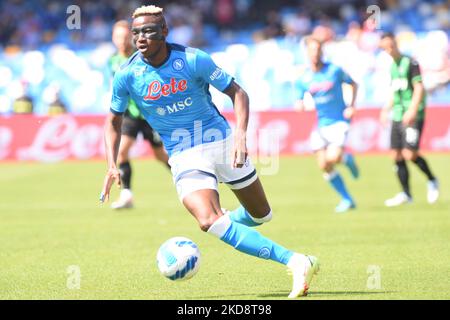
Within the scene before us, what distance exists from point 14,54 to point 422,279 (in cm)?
2345

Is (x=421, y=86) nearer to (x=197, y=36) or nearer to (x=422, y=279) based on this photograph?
(x=422, y=279)

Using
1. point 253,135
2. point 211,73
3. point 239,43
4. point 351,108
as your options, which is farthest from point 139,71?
point 239,43

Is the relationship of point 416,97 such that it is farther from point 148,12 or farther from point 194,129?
point 148,12

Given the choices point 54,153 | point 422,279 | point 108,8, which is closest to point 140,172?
point 54,153

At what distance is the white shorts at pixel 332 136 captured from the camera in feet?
46.0

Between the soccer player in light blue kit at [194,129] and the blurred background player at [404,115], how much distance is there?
6.65 m

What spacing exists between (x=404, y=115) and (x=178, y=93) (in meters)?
7.44

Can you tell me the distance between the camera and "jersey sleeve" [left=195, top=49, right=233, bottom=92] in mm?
7504

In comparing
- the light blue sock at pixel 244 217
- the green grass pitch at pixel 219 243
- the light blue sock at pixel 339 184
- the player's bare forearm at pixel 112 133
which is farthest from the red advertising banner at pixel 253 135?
the player's bare forearm at pixel 112 133

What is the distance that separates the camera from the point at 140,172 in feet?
71.2

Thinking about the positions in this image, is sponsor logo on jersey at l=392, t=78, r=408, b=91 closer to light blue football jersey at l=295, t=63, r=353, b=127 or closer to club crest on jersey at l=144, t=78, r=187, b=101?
light blue football jersey at l=295, t=63, r=353, b=127

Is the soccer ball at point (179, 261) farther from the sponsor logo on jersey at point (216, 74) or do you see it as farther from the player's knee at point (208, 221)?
the sponsor logo on jersey at point (216, 74)

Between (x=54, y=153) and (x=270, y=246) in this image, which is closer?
(x=270, y=246)

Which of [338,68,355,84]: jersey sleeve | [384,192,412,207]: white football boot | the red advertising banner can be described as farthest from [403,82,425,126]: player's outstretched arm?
the red advertising banner
